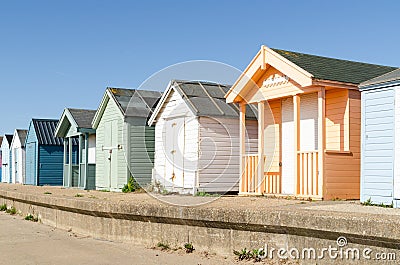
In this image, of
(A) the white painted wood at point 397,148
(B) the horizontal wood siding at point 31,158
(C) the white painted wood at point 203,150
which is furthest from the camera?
(B) the horizontal wood siding at point 31,158

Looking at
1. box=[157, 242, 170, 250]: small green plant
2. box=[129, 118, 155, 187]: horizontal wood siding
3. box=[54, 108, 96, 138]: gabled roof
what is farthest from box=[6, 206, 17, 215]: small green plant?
box=[157, 242, 170, 250]: small green plant

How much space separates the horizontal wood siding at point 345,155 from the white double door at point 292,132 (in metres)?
0.77

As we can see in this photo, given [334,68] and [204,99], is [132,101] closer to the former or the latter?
[204,99]

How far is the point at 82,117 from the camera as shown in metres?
24.8

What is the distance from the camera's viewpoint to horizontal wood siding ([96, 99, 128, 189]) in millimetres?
20656

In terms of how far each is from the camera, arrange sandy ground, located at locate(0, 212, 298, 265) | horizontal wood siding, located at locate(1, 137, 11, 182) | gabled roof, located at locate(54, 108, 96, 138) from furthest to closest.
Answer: horizontal wood siding, located at locate(1, 137, 11, 182) < gabled roof, located at locate(54, 108, 96, 138) < sandy ground, located at locate(0, 212, 298, 265)

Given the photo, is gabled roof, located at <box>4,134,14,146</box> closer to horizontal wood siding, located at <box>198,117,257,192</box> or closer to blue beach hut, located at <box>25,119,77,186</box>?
blue beach hut, located at <box>25,119,77,186</box>

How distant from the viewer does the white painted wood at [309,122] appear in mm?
14312

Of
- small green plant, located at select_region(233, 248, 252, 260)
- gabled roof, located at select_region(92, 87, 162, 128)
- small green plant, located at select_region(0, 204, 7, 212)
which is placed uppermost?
gabled roof, located at select_region(92, 87, 162, 128)

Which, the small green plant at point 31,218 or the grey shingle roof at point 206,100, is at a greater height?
the grey shingle roof at point 206,100

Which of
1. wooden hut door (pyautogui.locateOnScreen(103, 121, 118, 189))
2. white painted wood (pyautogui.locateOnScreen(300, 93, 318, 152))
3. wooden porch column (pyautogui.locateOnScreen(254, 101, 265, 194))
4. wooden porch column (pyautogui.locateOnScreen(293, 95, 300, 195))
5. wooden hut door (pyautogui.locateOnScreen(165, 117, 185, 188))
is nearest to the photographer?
wooden porch column (pyautogui.locateOnScreen(293, 95, 300, 195))

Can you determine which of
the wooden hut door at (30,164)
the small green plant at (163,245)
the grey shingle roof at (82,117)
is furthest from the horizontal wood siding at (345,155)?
the wooden hut door at (30,164)

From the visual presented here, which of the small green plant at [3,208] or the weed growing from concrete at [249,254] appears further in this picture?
the small green plant at [3,208]

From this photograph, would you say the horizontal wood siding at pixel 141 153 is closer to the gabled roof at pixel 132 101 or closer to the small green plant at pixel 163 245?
the gabled roof at pixel 132 101
